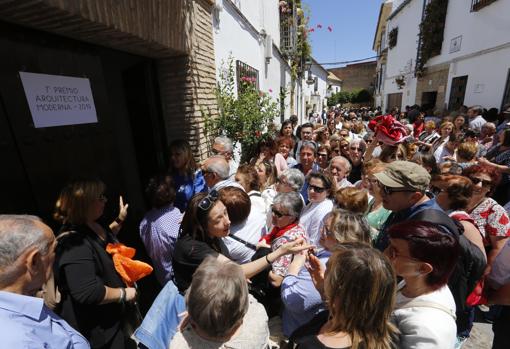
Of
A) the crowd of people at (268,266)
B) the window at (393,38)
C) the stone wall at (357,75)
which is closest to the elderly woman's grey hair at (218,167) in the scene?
the crowd of people at (268,266)

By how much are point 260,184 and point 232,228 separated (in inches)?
56.2

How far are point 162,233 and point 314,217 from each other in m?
1.43

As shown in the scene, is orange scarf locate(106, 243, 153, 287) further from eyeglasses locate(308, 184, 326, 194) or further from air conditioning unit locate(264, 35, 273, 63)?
air conditioning unit locate(264, 35, 273, 63)

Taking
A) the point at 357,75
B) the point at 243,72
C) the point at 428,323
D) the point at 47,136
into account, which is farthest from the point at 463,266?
the point at 357,75

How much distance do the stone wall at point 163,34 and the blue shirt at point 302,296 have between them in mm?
2344

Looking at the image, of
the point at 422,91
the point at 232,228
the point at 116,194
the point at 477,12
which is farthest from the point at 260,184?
the point at 422,91

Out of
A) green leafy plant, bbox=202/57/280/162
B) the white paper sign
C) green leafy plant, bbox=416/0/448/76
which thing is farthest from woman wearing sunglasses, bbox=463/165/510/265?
green leafy plant, bbox=416/0/448/76

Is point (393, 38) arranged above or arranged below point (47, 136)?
above

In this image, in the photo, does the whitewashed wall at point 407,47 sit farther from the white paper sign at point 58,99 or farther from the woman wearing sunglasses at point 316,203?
the white paper sign at point 58,99

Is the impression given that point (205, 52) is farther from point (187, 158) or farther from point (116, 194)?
point (116, 194)

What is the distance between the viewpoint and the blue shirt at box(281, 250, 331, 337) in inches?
68.5

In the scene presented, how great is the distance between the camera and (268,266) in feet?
6.47

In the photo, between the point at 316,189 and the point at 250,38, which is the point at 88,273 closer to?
the point at 316,189

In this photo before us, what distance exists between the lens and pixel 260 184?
3.62m
